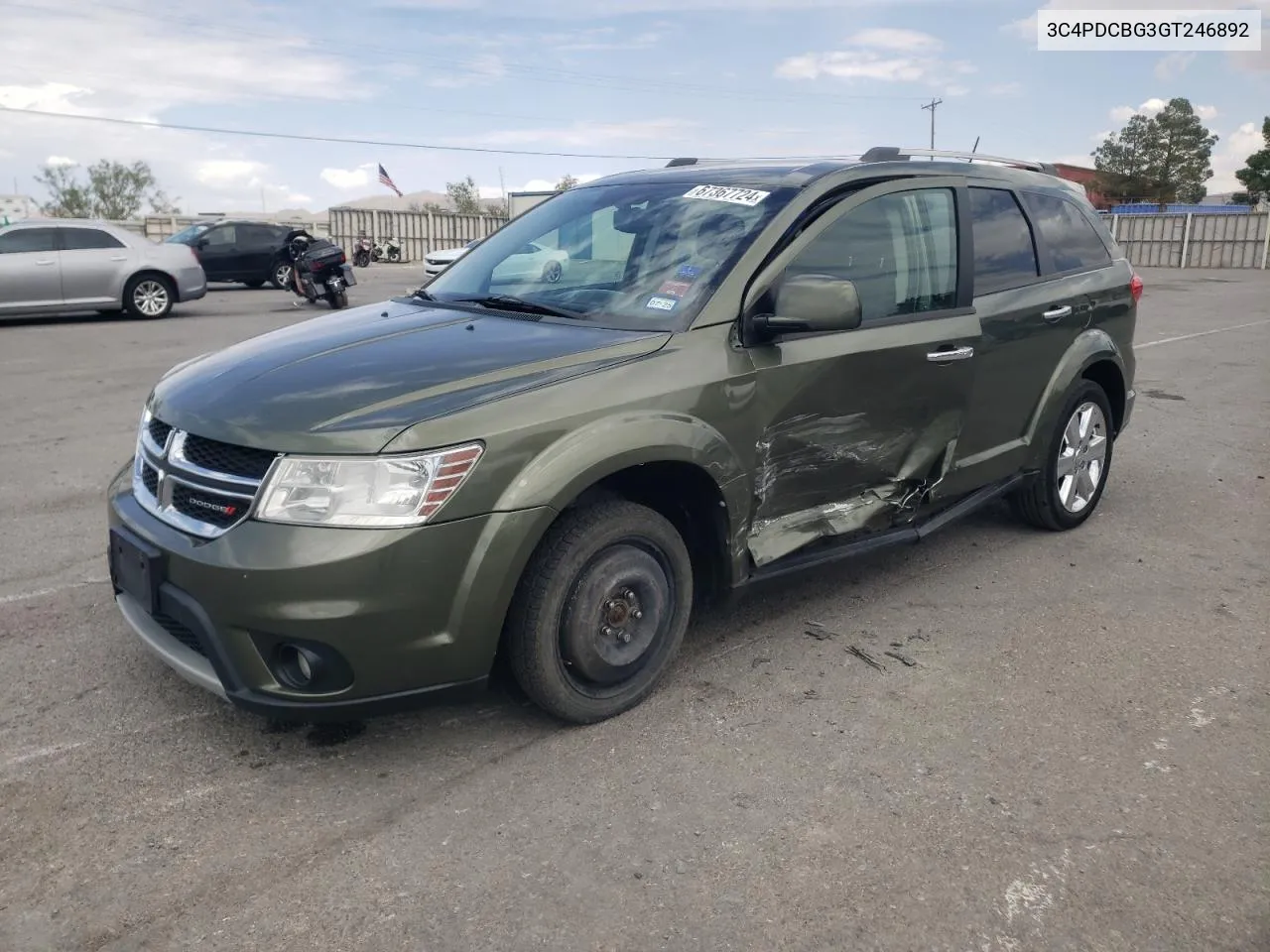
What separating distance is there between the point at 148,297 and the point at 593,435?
46.4ft

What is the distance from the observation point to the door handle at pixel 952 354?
422 centimetres

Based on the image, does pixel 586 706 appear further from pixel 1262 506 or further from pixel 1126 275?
pixel 1262 506

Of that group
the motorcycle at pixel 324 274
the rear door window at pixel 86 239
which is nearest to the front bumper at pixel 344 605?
the rear door window at pixel 86 239

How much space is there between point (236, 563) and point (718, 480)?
149cm

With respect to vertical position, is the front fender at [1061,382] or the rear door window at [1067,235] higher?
the rear door window at [1067,235]

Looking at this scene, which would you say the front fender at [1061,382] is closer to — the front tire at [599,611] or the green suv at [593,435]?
the green suv at [593,435]

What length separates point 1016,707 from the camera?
3.58 m

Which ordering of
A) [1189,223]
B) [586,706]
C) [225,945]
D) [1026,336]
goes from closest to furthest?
[225,945], [586,706], [1026,336], [1189,223]

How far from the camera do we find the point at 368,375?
10.5 ft

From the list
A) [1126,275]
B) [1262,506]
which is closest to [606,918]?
[1126,275]

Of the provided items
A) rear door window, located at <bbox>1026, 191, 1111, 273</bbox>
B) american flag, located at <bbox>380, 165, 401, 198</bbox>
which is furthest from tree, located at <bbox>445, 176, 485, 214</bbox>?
rear door window, located at <bbox>1026, 191, 1111, 273</bbox>

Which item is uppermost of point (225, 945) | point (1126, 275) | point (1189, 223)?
point (1189, 223)

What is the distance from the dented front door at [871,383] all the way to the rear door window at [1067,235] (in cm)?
82

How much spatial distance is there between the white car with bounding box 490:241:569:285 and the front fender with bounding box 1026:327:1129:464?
7.68 feet
